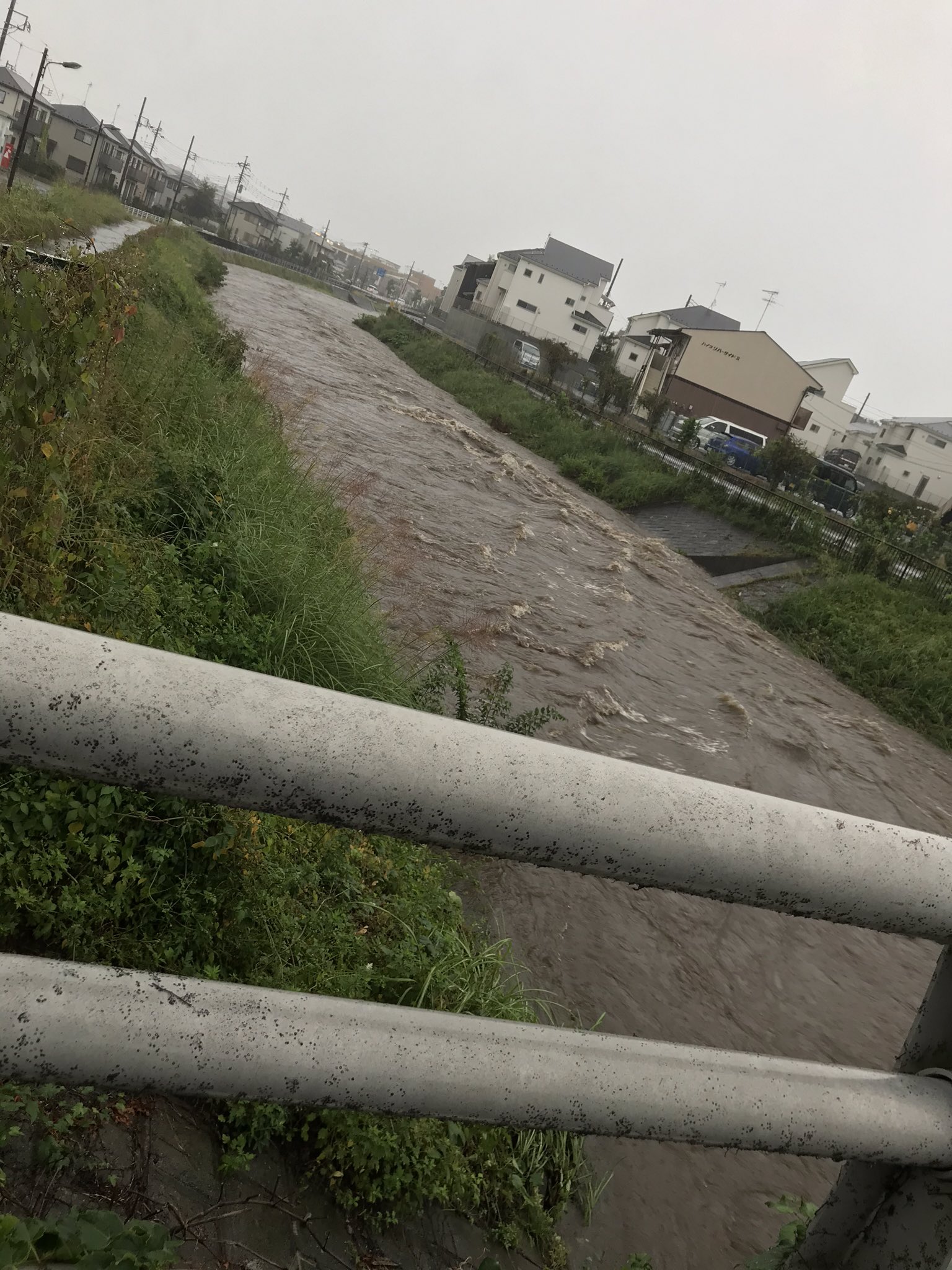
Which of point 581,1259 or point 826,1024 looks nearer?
point 581,1259

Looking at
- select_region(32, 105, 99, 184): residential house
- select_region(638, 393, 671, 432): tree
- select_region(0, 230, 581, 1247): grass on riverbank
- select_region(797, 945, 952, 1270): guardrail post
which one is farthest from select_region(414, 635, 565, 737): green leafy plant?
select_region(32, 105, 99, 184): residential house

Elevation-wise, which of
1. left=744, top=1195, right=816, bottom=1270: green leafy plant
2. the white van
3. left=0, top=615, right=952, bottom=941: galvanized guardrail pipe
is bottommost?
left=744, top=1195, right=816, bottom=1270: green leafy plant

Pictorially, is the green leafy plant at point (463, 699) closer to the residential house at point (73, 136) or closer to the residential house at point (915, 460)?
the residential house at point (915, 460)

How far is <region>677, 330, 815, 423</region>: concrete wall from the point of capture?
172 feet

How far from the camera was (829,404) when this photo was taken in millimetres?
64688

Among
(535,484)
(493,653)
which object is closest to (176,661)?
(493,653)

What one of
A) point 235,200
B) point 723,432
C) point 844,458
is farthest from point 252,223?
point 723,432

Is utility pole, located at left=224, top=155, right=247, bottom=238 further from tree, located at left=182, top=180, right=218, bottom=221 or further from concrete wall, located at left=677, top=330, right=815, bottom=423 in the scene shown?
concrete wall, located at left=677, top=330, right=815, bottom=423

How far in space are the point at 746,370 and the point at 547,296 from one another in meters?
24.8

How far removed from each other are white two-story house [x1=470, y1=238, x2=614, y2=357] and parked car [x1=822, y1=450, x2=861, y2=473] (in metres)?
19.2

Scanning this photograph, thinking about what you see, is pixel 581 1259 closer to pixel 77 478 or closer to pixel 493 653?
pixel 77 478

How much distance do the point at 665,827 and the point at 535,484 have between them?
21610 millimetres

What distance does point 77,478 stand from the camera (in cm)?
536

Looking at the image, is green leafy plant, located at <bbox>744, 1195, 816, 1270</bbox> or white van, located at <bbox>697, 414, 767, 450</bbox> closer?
green leafy plant, located at <bbox>744, 1195, 816, 1270</bbox>
